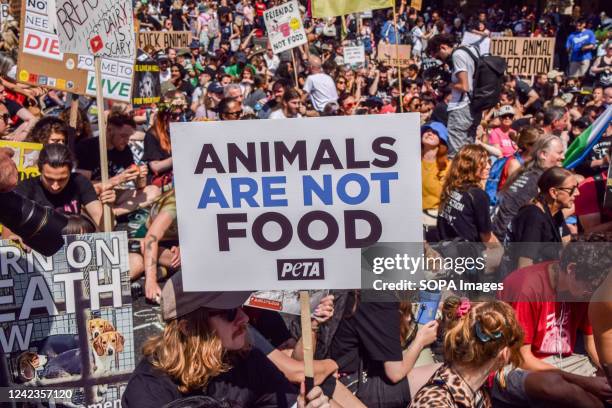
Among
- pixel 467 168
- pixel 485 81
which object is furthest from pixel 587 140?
pixel 485 81

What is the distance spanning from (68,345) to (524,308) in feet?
6.95

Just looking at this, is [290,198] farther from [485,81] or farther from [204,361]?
[485,81]

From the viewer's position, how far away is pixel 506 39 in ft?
43.4

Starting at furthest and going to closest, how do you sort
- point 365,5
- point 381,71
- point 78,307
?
1. point 381,71
2. point 365,5
3. point 78,307

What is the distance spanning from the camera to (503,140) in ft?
28.9

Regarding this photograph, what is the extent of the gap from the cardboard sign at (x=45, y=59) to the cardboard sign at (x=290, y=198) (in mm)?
4328

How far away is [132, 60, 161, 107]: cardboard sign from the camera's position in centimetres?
986

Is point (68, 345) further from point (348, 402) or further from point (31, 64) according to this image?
point (31, 64)

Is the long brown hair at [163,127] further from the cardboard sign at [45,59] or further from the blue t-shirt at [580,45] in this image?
the blue t-shirt at [580,45]

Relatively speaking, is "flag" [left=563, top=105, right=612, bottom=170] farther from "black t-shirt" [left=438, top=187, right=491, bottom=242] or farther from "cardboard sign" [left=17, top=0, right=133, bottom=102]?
"cardboard sign" [left=17, top=0, right=133, bottom=102]

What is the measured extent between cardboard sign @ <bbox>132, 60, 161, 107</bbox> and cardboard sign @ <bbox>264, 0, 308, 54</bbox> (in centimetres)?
244

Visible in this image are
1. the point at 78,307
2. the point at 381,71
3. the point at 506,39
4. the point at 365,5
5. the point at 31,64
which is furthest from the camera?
the point at 381,71

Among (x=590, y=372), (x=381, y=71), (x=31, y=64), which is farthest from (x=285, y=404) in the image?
(x=381, y=71)

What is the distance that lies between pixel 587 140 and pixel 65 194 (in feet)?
12.6
